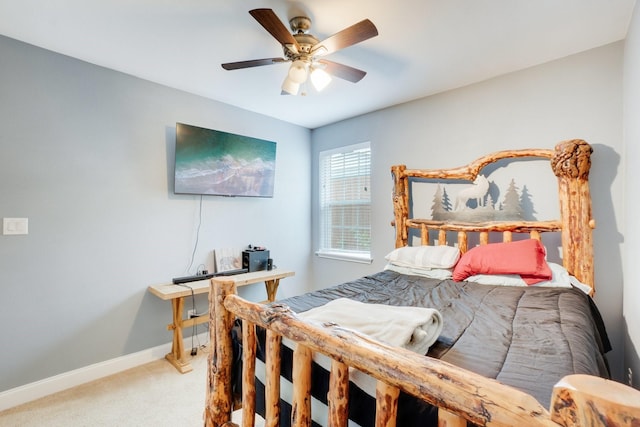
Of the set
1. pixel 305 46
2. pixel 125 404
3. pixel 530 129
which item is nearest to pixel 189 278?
pixel 125 404

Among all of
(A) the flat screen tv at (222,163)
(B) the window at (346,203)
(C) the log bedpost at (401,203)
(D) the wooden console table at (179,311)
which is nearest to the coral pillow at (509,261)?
(C) the log bedpost at (401,203)

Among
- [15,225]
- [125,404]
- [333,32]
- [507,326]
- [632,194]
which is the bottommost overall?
[125,404]

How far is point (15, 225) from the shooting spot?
6.89 feet

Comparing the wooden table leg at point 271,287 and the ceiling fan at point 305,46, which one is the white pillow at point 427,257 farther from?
the ceiling fan at point 305,46

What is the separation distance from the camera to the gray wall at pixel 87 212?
2.11m

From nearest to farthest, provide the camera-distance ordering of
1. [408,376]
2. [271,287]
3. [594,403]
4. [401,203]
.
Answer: [594,403] < [408,376] < [401,203] < [271,287]

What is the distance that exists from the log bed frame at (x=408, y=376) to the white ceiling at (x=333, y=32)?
0.78 m

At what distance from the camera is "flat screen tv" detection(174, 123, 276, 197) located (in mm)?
2826

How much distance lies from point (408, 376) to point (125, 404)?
2.27m

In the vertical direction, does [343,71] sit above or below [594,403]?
above

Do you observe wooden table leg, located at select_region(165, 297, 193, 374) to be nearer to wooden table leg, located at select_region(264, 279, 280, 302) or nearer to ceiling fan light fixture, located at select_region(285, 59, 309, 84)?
wooden table leg, located at select_region(264, 279, 280, 302)

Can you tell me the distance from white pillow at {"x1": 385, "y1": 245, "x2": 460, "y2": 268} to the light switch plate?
284 centimetres

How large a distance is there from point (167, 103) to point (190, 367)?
2.38 m

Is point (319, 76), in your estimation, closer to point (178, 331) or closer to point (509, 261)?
point (509, 261)
